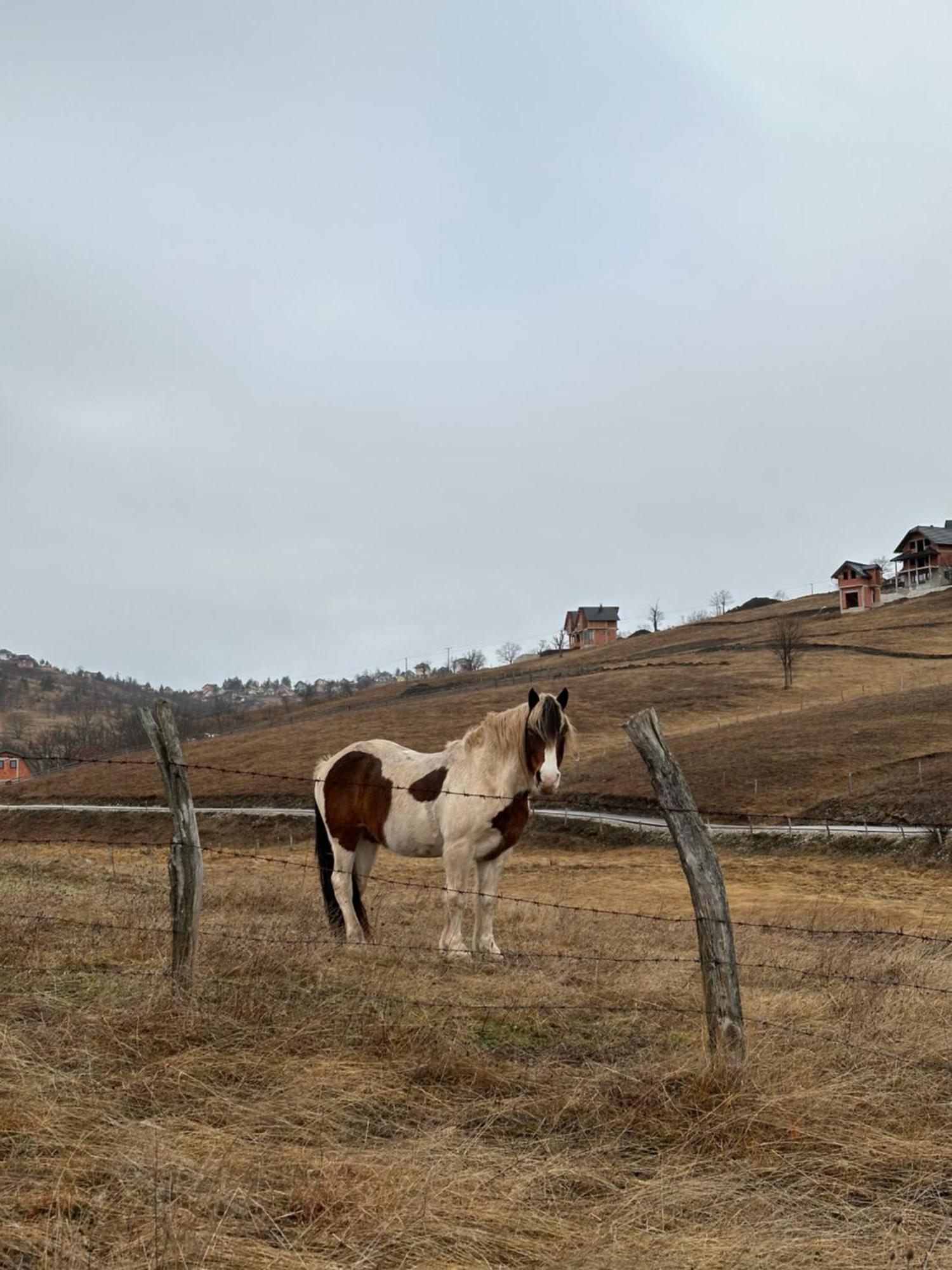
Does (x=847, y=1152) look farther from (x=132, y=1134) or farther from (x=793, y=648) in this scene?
(x=793, y=648)

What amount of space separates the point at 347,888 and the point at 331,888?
324mm

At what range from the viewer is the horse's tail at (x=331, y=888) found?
11.3m

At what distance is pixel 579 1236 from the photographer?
12.2 ft

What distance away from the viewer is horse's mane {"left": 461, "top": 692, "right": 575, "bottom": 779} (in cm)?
1035

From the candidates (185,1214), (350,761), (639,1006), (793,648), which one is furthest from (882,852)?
(793,648)

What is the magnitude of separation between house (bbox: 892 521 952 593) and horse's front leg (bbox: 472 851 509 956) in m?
100

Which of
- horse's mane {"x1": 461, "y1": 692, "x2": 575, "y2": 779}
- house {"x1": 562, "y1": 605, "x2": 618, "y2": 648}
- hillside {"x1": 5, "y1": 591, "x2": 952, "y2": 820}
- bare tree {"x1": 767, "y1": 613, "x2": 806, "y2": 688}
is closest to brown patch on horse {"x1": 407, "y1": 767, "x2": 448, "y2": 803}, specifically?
horse's mane {"x1": 461, "y1": 692, "x2": 575, "y2": 779}

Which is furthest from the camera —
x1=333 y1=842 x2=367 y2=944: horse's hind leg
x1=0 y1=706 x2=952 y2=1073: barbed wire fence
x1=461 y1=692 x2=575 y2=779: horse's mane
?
x1=333 y1=842 x2=367 y2=944: horse's hind leg

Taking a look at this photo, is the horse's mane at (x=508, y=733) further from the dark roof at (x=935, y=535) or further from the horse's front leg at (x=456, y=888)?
the dark roof at (x=935, y=535)

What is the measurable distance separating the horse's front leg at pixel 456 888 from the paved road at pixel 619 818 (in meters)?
8.08

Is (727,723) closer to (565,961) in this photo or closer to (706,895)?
(565,961)

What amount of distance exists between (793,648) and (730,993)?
222 feet

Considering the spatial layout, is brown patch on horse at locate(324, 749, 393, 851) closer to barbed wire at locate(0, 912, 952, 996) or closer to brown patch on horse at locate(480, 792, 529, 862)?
brown patch on horse at locate(480, 792, 529, 862)

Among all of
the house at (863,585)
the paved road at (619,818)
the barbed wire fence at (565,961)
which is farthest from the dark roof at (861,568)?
the barbed wire fence at (565,961)
